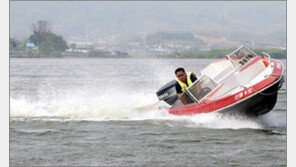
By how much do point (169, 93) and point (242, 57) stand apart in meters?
2.98

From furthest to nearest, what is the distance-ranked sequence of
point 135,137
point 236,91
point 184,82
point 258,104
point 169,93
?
point 169,93 → point 184,82 → point 236,91 → point 258,104 → point 135,137

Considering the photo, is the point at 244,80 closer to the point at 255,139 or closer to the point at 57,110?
the point at 255,139

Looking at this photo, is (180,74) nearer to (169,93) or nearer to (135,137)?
(169,93)

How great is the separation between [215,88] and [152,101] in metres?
5.82

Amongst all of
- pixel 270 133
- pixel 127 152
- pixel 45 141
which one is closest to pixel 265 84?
Answer: pixel 270 133

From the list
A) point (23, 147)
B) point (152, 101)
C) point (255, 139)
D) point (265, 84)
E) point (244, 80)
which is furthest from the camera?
point (152, 101)

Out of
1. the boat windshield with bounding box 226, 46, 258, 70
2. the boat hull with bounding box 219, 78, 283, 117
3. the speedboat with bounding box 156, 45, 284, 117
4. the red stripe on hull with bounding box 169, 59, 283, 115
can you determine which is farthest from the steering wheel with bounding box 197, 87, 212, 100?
the boat windshield with bounding box 226, 46, 258, 70

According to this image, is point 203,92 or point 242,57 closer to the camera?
point 203,92

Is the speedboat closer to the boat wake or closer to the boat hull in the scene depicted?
the boat hull

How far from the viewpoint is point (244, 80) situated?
761 inches

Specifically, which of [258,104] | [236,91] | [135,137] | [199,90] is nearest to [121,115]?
[199,90]

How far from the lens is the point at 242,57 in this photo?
19469mm
